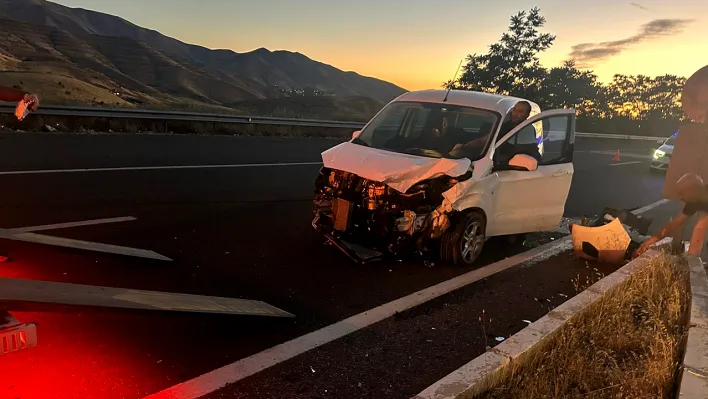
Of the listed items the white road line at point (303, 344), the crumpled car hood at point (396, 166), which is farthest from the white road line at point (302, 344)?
the crumpled car hood at point (396, 166)

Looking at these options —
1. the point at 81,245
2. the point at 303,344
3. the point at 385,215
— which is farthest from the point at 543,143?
the point at 81,245

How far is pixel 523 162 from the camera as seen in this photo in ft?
18.7

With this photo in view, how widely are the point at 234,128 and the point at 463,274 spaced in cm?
1539

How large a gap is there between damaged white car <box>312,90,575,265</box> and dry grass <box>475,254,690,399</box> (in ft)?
5.65

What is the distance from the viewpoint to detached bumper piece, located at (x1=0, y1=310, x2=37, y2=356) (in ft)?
8.36

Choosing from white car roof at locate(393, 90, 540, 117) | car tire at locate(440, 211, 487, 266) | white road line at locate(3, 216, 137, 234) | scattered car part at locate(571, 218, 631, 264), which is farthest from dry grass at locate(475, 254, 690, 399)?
white road line at locate(3, 216, 137, 234)

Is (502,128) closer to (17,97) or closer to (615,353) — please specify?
(615,353)

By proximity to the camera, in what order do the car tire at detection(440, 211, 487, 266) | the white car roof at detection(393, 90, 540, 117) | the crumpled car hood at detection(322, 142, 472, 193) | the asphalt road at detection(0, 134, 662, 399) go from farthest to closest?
the white car roof at detection(393, 90, 540, 117)
the car tire at detection(440, 211, 487, 266)
the crumpled car hood at detection(322, 142, 472, 193)
the asphalt road at detection(0, 134, 662, 399)

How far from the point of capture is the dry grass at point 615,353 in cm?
290

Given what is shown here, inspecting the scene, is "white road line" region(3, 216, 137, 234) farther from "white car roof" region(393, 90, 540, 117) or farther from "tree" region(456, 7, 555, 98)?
"tree" region(456, 7, 555, 98)

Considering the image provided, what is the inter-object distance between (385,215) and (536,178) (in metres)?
2.25

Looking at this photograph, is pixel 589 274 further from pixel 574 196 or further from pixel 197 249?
pixel 574 196

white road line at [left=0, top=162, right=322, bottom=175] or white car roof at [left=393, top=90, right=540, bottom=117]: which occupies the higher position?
white car roof at [left=393, top=90, right=540, bottom=117]

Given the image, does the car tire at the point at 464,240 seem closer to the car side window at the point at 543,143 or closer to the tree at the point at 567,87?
the car side window at the point at 543,143
